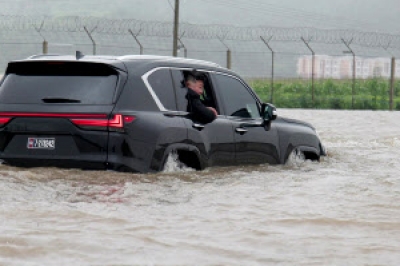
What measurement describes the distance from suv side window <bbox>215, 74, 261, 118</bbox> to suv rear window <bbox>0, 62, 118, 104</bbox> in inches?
69.2

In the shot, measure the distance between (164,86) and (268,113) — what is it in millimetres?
1699

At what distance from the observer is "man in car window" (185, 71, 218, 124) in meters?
11.2

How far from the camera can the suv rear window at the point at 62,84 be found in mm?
10352

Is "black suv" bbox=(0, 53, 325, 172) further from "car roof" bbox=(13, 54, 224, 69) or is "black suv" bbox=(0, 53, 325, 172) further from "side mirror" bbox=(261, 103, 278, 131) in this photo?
"side mirror" bbox=(261, 103, 278, 131)

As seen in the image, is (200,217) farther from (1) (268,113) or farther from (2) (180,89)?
(1) (268,113)

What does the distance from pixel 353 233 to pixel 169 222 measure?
4.40ft

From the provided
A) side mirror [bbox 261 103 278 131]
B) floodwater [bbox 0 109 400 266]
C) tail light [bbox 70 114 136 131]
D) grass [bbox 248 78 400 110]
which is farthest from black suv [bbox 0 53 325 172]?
grass [bbox 248 78 400 110]

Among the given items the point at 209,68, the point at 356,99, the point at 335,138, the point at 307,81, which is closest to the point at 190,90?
the point at 209,68

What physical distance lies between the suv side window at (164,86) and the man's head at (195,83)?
277 millimetres

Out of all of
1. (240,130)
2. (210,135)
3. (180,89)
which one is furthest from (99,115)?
(240,130)

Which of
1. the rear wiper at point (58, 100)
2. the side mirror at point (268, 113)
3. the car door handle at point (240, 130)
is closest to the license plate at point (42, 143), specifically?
the rear wiper at point (58, 100)

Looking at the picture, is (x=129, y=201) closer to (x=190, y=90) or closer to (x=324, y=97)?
(x=190, y=90)

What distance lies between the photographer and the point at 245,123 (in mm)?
12078

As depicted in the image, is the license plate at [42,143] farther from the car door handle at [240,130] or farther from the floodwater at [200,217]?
the car door handle at [240,130]
